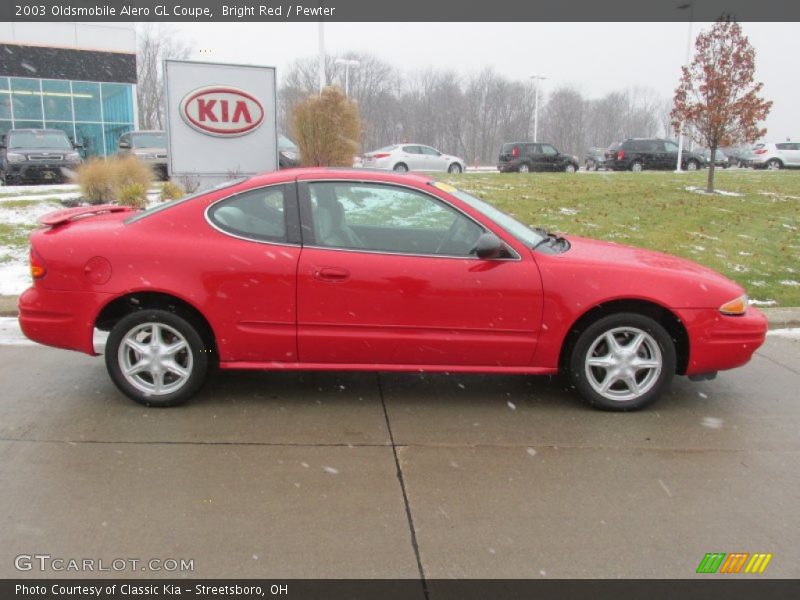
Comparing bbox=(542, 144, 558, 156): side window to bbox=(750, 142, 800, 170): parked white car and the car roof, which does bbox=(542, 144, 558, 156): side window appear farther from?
the car roof

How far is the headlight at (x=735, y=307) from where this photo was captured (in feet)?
14.5

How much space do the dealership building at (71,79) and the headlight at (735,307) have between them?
32075 mm

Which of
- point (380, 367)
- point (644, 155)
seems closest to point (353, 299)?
point (380, 367)

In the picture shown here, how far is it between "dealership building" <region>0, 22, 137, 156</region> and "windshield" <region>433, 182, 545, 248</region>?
3083 centimetres

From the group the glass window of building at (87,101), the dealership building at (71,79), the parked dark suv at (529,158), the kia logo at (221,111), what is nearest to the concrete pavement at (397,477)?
the kia logo at (221,111)

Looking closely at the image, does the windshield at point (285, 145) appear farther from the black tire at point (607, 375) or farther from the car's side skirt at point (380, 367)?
the black tire at point (607, 375)

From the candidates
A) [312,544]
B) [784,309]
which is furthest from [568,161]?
[312,544]

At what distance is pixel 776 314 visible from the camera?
22.8 ft

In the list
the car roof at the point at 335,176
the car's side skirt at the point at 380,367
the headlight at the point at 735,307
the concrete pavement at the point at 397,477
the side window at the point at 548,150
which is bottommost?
the concrete pavement at the point at 397,477

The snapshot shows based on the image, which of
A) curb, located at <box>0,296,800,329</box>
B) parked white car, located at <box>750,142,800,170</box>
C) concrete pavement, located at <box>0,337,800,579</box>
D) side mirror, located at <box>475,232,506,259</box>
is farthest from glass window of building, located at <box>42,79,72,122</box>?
parked white car, located at <box>750,142,800,170</box>

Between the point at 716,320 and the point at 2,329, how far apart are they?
611 cm

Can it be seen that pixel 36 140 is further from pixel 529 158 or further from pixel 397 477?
pixel 529 158
